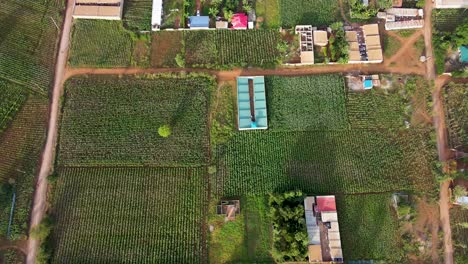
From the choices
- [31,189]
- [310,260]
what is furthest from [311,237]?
[31,189]

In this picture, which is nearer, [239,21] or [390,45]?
[239,21]

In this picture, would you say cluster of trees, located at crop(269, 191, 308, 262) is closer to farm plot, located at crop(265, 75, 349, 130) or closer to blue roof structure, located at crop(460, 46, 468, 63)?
farm plot, located at crop(265, 75, 349, 130)

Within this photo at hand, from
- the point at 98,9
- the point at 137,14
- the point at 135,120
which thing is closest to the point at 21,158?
the point at 135,120

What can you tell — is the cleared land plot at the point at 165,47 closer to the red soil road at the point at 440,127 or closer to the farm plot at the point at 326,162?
the farm plot at the point at 326,162

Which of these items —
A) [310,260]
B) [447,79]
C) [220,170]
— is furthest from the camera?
[447,79]

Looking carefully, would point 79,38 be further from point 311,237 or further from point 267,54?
point 311,237

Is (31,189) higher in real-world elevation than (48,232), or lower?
higher

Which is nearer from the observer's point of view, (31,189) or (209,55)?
(31,189)

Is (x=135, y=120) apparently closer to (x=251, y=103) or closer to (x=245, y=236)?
(x=251, y=103)
